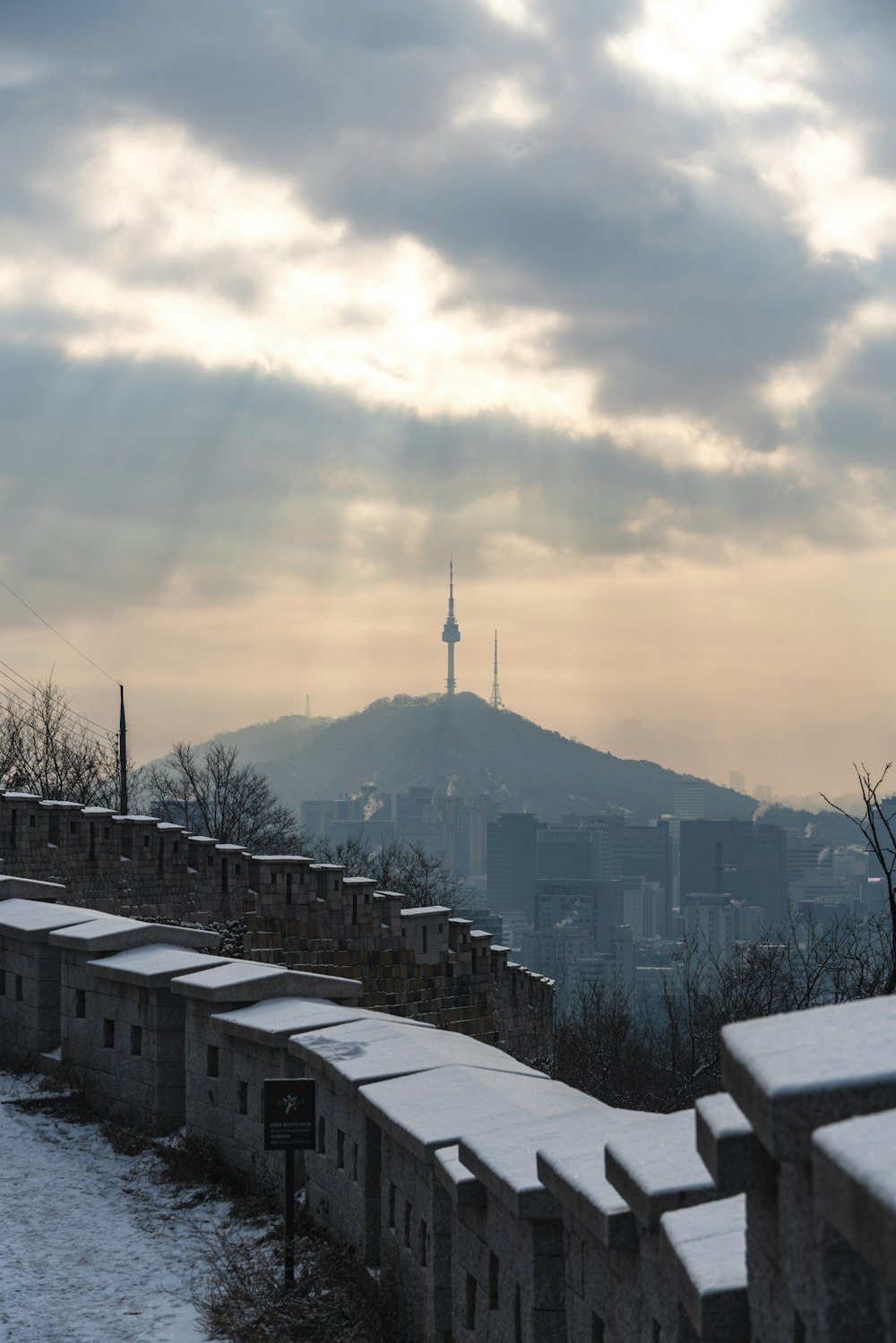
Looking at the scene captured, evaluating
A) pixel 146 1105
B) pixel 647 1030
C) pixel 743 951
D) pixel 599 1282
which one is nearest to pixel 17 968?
pixel 146 1105

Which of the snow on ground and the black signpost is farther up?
the black signpost

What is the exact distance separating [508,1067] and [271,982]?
240 centimetres

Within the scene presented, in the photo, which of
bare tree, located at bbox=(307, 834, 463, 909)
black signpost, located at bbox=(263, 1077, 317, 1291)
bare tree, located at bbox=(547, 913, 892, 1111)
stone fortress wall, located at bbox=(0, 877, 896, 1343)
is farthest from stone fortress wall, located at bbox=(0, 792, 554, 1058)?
bare tree, located at bbox=(307, 834, 463, 909)

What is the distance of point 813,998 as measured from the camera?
21234 mm

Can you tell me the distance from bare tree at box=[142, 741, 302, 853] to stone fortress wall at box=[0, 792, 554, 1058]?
2578 centimetres

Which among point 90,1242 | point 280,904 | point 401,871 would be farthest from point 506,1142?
point 401,871

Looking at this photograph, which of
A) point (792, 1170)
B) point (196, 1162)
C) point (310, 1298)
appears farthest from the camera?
point (196, 1162)

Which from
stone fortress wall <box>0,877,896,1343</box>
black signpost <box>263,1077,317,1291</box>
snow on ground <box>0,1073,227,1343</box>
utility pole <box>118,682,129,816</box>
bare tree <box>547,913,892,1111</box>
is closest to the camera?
stone fortress wall <box>0,877,896,1343</box>

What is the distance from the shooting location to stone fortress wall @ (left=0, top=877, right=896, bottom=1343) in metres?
2.83

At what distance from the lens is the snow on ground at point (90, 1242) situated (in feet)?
25.3

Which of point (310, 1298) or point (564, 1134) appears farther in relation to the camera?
point (310, 1298)

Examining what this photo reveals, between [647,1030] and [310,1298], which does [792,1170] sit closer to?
[310,1298]

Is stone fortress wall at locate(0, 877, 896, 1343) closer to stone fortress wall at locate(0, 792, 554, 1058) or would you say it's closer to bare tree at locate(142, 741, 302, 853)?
stone fortress wall at locate(0, 792, 554, 1058)

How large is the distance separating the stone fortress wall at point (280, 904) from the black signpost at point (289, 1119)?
903 centimetres
